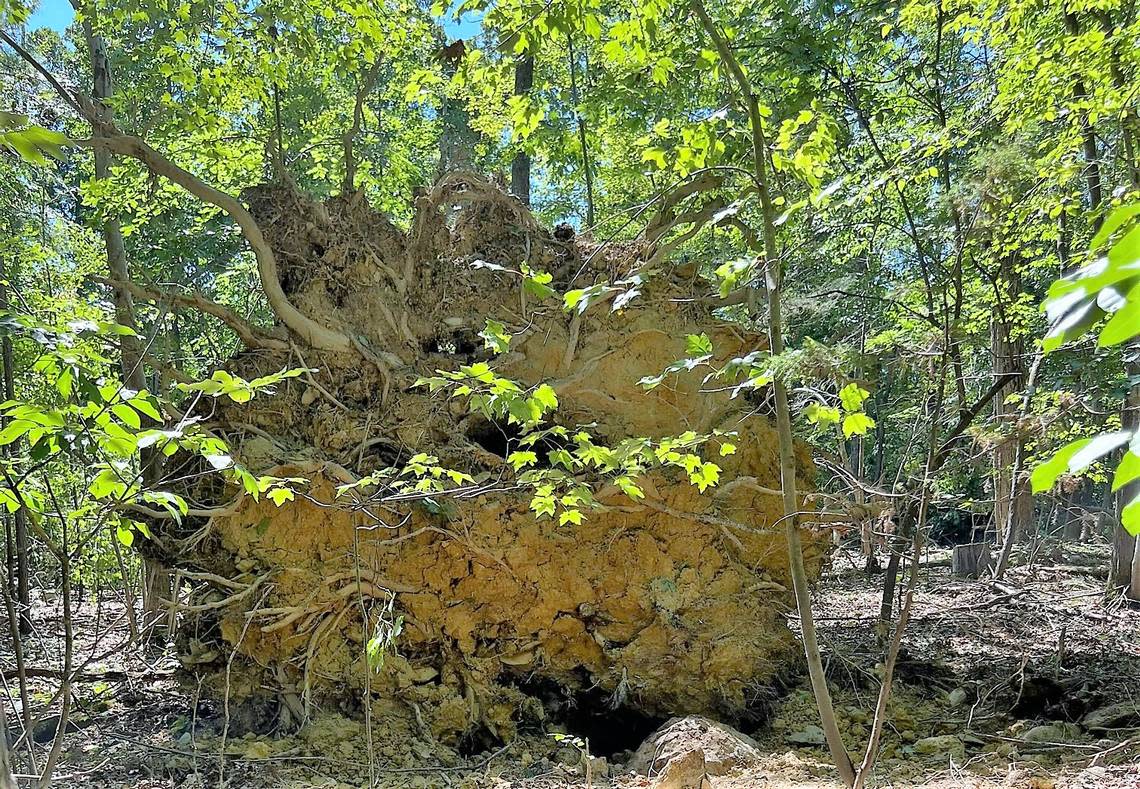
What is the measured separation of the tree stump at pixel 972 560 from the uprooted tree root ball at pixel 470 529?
5.14 meters

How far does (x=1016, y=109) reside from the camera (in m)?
3.90

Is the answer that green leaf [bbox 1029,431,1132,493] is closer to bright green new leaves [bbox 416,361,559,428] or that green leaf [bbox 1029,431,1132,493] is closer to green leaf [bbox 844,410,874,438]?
green leaf [bbox 844,410,874,438]

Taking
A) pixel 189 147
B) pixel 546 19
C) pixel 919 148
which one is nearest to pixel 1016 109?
pixel 919 148

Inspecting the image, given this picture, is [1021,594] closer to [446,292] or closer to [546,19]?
[446,292]

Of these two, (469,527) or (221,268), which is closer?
(469,527)

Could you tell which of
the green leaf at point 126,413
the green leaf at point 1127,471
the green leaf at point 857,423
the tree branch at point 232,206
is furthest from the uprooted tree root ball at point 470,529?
the green leaf at point 1127,471

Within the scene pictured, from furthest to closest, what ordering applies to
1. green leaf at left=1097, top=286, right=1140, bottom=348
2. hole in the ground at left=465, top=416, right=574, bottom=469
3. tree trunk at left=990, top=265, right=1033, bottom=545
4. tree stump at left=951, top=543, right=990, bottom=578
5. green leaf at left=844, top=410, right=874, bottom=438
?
tree stump at left=951, top=543, right=990, bottom=578 → hole in the ground at left=465, top=416, right=574, bottom=469 → tree trunk at left=990, top=265, right=1033, bottom=545 → green leaf at left=844, top=410, right=874, bottom=438 → green leaf at left=1097, top=286, right=1140, bottom=348

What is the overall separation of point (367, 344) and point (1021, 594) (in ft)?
25.2

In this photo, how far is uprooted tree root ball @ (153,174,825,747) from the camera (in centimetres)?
509

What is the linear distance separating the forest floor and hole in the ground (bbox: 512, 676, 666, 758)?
31 millimetres

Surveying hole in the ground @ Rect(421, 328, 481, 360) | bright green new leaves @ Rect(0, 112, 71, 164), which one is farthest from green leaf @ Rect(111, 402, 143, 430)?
hole in the ground @ Rect(421, 328, 481, 360)

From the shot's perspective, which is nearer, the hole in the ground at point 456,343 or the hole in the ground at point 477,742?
the hole in the ground at point 477,742

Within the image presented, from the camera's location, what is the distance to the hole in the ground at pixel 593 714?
5398 mm

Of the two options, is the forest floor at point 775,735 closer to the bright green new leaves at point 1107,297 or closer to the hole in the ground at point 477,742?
the hole in the ground at point 477,742
